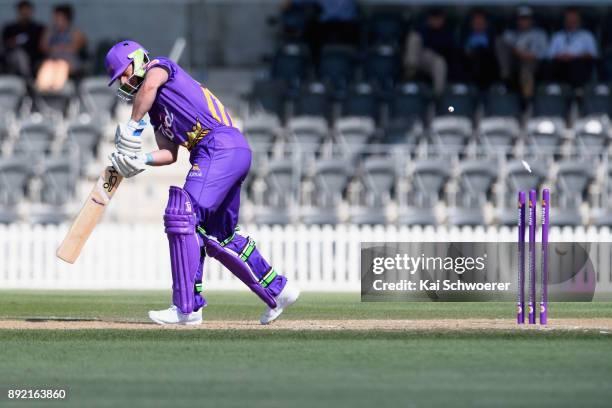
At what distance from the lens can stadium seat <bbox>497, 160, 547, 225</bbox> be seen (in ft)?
60.5

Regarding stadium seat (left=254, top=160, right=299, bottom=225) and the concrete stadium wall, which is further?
the concrete stadium wall

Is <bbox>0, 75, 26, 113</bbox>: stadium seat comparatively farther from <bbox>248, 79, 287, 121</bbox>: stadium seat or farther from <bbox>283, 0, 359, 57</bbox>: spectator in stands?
<bbox>283, 0, 359, 57</bbox>: spectator in stands

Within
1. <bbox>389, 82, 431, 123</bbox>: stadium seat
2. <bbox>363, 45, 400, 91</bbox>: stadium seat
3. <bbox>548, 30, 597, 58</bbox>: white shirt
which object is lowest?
<bbox>389, 82, 431, 123</bbox>: stadium seat

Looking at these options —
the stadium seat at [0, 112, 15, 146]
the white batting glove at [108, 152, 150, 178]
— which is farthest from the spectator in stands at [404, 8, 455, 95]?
the white batting glove at [108, 152, 150, 178]

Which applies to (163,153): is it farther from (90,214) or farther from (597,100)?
(597,100)

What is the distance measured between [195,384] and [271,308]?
9.37ft

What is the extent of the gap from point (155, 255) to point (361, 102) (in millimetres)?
4570

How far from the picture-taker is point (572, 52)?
806 inches

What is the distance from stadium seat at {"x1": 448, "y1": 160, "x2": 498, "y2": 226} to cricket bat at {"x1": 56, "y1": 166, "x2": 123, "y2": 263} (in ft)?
32.1

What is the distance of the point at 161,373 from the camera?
22.4ft

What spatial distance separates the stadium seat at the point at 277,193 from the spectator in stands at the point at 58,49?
3837 mm

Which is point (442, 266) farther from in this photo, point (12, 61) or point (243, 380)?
point (12, 61)

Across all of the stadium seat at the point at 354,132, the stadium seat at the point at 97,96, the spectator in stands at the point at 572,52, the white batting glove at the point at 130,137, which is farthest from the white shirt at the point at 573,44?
the white batting glove at the point at 130,137

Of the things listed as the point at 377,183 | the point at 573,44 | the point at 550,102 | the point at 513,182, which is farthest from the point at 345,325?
the point at 573,44
